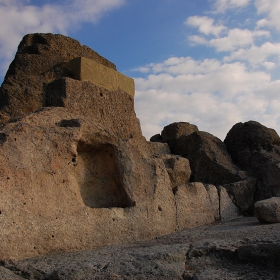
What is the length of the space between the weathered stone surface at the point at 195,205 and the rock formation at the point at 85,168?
0.05 ft

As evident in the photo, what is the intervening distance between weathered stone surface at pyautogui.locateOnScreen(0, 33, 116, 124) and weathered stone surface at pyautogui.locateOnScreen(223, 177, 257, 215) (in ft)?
8.61

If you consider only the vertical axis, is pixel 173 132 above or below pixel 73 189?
above

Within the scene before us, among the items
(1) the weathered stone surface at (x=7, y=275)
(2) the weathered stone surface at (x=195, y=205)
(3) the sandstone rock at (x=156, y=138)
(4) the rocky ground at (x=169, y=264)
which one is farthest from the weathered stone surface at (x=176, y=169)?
(1) the weathered stone surface at (x=7, y=275)

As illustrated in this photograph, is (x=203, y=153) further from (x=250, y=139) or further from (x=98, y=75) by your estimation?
(x=98, y=75)

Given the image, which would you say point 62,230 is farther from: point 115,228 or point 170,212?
point 170,212

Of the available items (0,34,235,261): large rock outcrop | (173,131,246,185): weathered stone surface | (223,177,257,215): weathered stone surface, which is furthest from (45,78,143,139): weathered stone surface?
(223,177,257,215): weathered stone surface

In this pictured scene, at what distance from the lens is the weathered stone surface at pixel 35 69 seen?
15.0 ft

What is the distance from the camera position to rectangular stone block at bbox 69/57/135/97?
499 cm

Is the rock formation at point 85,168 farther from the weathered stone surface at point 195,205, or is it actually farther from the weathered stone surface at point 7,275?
the weathered stone surface at point 7,275

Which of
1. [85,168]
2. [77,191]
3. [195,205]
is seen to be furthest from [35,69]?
[195,205]

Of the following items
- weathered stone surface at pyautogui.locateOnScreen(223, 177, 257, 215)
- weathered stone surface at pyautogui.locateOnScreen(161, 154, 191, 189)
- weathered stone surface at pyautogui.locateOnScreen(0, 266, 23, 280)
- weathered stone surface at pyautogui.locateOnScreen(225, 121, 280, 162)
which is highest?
weathered stone surface at pyautogui.locateOnScreen(225, 121, 280, 162)

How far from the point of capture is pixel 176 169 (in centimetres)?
545

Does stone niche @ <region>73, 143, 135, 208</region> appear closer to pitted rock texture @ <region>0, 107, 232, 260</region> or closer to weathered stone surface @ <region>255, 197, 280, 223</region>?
pitted rock texture @ <region>0, 107, 232, 260</region>

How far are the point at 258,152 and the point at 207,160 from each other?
1.03 meters
